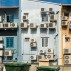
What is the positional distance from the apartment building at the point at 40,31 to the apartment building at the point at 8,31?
76 cm

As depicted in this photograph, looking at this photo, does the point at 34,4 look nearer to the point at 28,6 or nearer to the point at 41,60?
the point at 28,6

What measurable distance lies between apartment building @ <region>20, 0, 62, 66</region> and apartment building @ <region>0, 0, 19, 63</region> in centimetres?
76

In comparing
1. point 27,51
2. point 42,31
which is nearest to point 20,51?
point 27,51

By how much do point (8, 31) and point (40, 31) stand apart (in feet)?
8.65

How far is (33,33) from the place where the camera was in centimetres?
2897

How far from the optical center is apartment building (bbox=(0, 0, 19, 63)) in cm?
2891

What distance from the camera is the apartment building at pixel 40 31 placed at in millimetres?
28359

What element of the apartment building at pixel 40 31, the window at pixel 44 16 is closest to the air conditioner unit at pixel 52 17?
the apartment building at pixel 40 31

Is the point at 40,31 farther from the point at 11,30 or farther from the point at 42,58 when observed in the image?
the point at 11,30

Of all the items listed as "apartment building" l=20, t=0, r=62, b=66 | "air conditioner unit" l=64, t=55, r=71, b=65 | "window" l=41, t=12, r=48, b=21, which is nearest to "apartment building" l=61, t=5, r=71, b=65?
"air conditioner unit" l=64, t=55, r=71, b=65

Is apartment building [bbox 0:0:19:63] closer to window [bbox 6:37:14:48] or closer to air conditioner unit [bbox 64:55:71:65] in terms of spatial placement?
window [bbox 6:37:14:48]

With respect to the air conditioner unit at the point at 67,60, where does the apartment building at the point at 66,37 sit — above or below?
above

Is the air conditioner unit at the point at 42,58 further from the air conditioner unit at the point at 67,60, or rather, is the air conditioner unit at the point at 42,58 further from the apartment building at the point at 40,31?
the air conditioner unit at the point at 67,60

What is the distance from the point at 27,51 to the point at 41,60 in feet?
4.96
